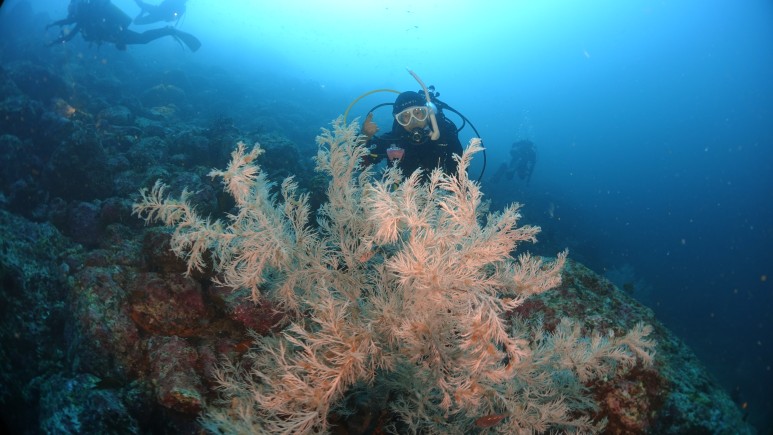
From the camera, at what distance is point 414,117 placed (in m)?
5.79

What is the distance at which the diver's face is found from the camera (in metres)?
5.78

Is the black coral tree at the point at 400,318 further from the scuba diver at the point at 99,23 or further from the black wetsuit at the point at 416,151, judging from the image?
the scuba diver at the point at 99,23

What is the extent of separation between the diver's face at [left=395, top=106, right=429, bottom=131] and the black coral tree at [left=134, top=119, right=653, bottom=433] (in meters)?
2.37

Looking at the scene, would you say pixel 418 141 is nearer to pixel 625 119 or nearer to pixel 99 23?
pixel 99 23

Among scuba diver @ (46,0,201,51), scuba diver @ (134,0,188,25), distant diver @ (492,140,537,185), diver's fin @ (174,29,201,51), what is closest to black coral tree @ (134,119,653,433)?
distant diver @ (492,140,537,185)

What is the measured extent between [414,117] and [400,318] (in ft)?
13.6

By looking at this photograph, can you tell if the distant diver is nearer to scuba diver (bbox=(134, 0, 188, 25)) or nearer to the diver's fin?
the diver's fin

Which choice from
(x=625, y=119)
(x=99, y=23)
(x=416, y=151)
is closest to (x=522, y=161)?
(x=416, y=151)

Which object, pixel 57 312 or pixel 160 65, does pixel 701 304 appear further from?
pixel 160 65

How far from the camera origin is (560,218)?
841 inches

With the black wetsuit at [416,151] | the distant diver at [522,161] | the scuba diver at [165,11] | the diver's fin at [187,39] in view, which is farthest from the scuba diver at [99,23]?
the distant diver at [522,161]

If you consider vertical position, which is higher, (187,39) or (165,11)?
(165,11)

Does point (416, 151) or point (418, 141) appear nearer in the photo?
point (418, 141)

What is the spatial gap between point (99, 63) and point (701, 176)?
106 meters
